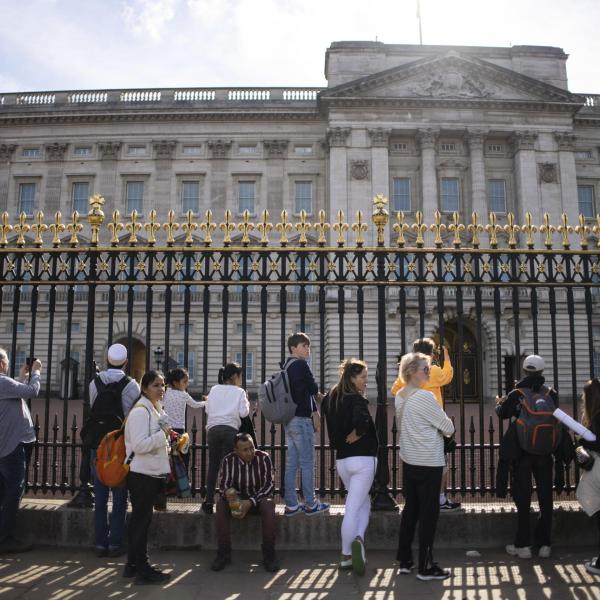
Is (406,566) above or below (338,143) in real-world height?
below

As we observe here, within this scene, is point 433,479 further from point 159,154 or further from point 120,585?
point 159,154

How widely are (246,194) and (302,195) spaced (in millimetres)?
3359

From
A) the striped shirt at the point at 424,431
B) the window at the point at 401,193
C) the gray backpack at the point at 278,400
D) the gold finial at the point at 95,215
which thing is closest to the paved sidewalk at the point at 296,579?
the striped shirt at the point at 424,431

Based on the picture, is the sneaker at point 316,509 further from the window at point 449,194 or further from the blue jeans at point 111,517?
the window at point 449,194

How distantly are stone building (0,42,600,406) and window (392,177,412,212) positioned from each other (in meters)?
0.07

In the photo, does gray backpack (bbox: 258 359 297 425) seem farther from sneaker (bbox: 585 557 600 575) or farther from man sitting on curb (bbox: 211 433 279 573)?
sneaker (bbox: 585 557 600 575)

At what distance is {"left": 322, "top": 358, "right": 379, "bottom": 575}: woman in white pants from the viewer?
5121 millimetres

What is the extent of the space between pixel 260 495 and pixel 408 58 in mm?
35542

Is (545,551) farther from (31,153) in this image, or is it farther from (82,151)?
(31,153)

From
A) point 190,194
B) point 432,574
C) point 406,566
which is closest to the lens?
point 432,574

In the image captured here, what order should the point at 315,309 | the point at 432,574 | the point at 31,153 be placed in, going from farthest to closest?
the point at 31,153
the point at 315,309
the point at 432,574

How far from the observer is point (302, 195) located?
35.9 metres

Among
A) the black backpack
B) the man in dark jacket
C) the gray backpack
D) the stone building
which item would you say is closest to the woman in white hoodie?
the black backpack

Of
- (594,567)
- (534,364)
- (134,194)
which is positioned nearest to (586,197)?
(134,194)
